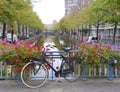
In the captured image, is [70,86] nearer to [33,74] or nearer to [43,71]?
[43,71]

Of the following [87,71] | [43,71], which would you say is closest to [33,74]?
[43,71]

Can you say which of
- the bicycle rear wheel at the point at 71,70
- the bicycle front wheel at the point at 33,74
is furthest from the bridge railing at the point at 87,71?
the bicycle front wheel at the point at 33,74

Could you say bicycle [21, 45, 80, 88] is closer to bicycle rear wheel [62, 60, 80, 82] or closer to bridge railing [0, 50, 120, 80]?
bicycle rear wheel [62, 60, 80, 82]

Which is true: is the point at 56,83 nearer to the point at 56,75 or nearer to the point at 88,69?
the point at 56,75

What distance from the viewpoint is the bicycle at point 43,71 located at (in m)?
7.79

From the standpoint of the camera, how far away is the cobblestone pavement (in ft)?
24.7

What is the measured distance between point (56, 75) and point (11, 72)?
1456 millimetres

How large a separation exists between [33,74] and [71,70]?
3.84 feet

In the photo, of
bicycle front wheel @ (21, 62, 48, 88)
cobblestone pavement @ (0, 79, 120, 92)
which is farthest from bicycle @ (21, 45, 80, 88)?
cobblestone pavement @ (0, 79, 120, 92)

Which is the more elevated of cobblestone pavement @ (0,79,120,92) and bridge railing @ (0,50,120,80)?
bridge railing @ (0,50,120,80)

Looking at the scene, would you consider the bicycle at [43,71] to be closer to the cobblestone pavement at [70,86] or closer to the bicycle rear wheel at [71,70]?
the bicycle rear wheel at [71,70]

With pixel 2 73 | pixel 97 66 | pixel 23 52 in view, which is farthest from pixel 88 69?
pixel 2 73

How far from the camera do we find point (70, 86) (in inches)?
314

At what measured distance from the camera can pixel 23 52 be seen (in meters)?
8.12
